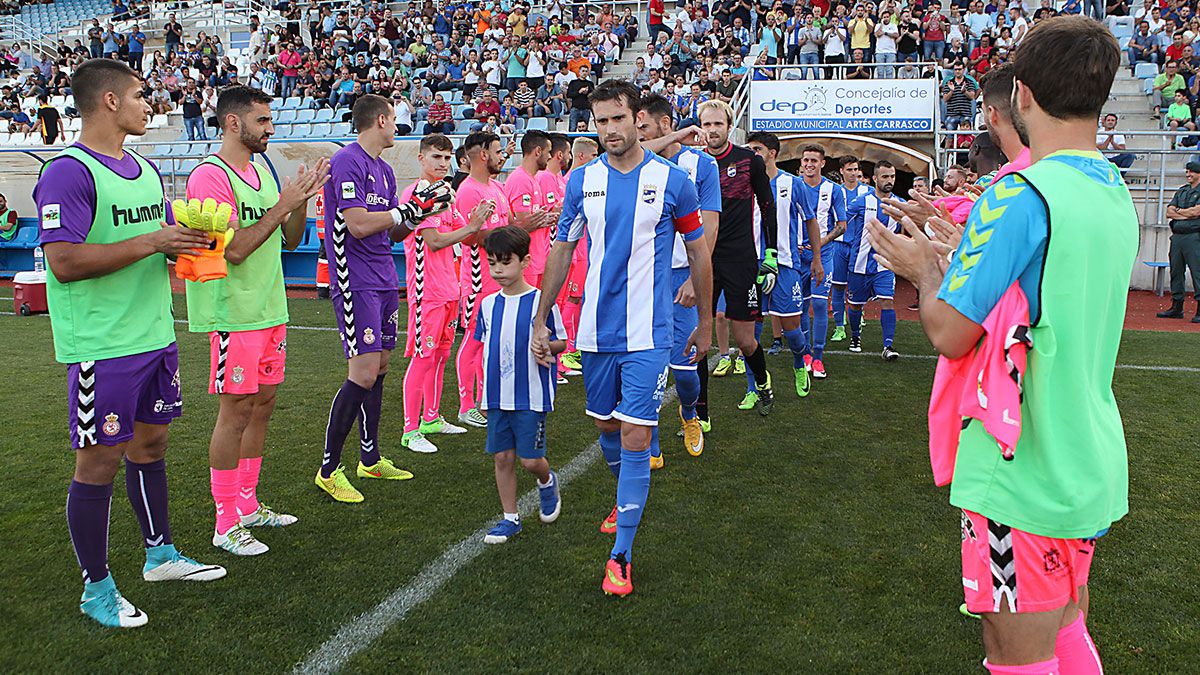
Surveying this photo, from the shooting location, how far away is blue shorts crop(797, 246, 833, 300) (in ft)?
27.8

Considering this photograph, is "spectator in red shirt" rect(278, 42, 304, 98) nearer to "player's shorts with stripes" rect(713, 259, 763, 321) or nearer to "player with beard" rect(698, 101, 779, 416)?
"player with beard" rect(698, 101, 779, 416)

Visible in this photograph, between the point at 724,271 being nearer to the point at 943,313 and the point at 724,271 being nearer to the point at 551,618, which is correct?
the point at 551,618

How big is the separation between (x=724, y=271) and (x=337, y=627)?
3.96 metres

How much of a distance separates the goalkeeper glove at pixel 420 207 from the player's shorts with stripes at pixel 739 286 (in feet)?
7.73

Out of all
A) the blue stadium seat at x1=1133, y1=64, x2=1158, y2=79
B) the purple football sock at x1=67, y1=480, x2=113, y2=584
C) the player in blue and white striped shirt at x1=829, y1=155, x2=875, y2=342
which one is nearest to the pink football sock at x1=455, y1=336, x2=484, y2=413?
the purple football sock at x1=67, y1=480, x2=113, y2=584

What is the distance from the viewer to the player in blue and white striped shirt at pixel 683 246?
5.03 meters

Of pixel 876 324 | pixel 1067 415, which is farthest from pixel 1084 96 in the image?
pixel 876 324

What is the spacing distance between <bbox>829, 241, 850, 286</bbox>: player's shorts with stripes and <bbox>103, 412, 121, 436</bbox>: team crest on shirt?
25.0 feet

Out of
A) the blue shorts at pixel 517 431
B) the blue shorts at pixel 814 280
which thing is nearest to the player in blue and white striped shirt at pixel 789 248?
the blue shorts at pixel 814 280

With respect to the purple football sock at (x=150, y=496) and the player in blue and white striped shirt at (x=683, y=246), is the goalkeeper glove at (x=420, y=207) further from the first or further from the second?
the purple football sock at (x=150, y=496)

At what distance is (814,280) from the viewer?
8.24 meters

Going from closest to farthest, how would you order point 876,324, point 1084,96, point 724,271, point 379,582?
point 1084,96 → point 379,582 → point 724,271 → point 876,324

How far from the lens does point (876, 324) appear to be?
1168cm

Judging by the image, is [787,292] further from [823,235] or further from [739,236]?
[823,235]
